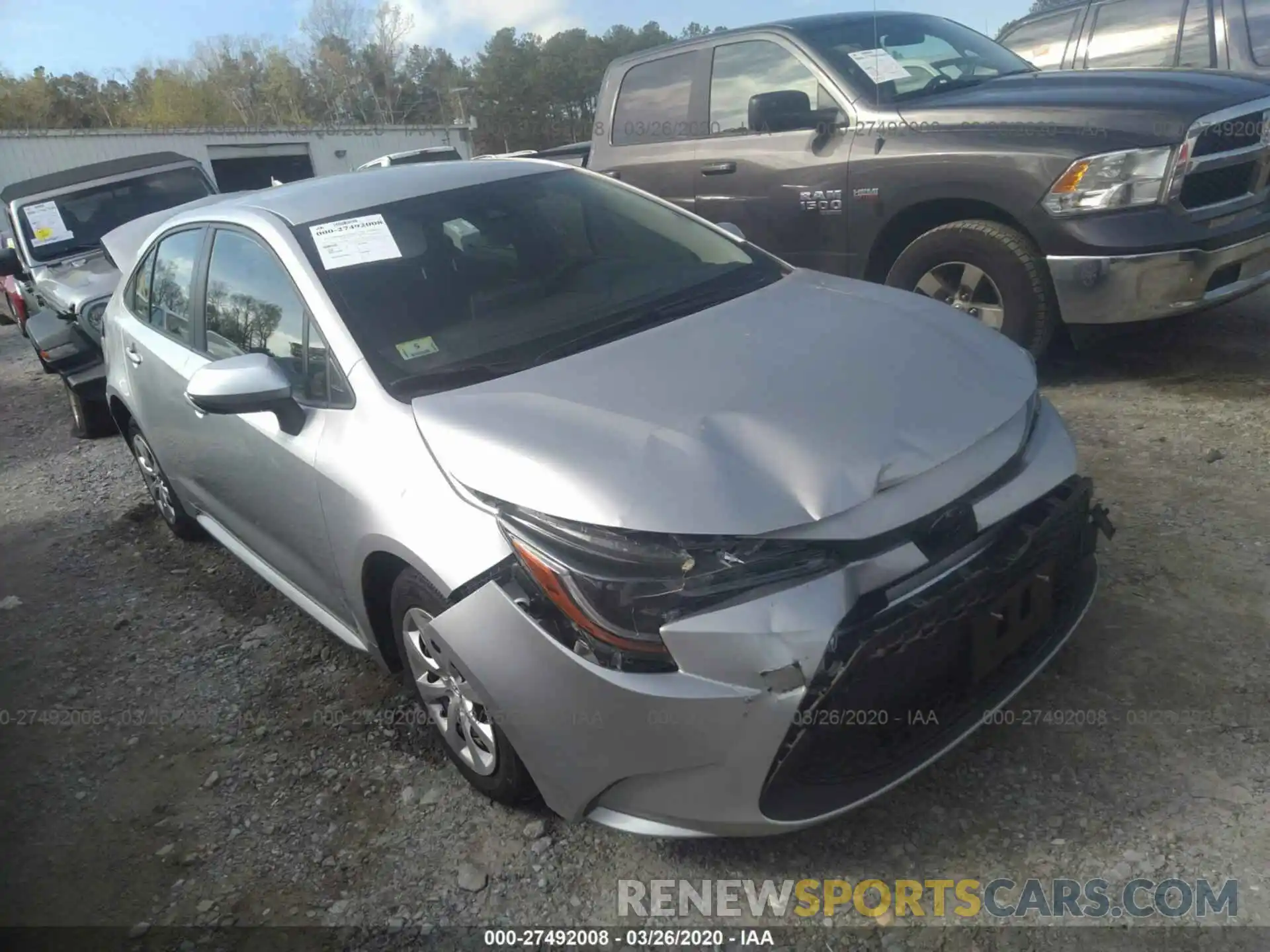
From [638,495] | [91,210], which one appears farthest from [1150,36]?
[91,210]

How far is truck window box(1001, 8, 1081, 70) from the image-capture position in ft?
22.9

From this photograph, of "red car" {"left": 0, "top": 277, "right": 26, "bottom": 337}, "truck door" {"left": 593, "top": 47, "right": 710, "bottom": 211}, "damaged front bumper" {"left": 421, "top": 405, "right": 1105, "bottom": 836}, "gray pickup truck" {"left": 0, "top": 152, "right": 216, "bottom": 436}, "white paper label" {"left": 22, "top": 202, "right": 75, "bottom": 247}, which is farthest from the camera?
"red car" {"left": 0, "top": 277, "right": 26, "bottom": 337}

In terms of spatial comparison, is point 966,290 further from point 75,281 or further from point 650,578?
point 75,281

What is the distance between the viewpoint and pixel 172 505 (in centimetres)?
444

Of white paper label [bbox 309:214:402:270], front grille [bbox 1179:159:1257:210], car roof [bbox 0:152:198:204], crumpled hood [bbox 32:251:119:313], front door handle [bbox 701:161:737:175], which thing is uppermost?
car roof [bbox 0:152:198:204]

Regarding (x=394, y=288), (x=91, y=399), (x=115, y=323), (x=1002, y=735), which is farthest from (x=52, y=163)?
(x=1002, y=735)

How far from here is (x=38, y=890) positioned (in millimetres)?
2529

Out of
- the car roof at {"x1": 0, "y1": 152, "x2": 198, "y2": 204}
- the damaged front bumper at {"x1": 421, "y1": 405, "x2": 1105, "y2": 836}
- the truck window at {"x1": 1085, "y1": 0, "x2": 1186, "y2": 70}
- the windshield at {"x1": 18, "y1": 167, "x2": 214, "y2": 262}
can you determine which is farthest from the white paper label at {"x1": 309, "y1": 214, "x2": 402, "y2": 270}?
the car roof at {"x1": 0, "y1": 152, "x2": 198, "y2": 204}

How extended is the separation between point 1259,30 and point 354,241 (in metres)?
6.11

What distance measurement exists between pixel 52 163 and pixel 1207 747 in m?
30.0

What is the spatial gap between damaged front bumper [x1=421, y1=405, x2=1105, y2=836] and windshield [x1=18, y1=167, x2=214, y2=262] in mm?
7511

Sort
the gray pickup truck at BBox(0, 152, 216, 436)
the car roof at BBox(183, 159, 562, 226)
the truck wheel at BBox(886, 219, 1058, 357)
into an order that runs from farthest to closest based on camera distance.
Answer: the gray pickup truck at BBox(0, 152, 216, 436) < the truck wheel at BBox(886, 219, 1058, 357) < the car roof at BBox(183, 159, 562, 226)

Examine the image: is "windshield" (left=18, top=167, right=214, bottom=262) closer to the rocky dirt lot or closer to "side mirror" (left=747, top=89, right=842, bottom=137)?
the rocky dirt lot

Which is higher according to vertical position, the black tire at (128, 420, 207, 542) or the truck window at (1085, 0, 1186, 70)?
the truck window at (1085, 0, 1186, 70)
